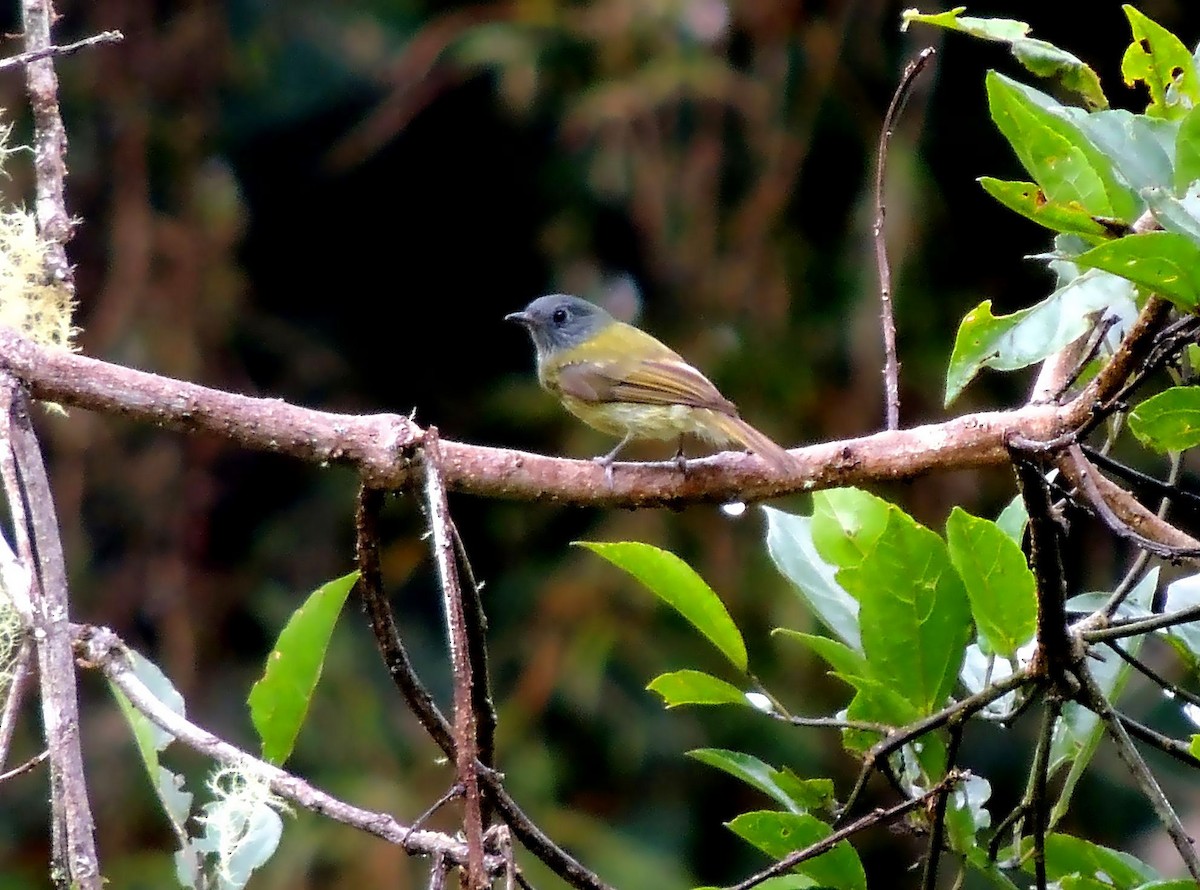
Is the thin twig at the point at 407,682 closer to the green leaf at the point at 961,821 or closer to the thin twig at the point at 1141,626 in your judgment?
the green leaf at the point at 961,821

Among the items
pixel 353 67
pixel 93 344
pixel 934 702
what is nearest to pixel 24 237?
pixel 934 702

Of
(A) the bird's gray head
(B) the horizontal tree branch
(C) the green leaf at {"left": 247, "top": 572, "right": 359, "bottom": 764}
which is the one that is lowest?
(C) the green leaf at {"left": 247, "top": 572, "right": 359, "bottom": 764}

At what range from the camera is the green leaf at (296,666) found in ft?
5.29

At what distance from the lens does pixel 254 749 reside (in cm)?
500

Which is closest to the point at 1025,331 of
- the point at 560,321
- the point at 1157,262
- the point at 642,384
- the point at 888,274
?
the point at 1157,262

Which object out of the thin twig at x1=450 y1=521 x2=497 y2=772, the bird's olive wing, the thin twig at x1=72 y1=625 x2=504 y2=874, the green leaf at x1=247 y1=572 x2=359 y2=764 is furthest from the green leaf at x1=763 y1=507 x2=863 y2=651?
the bird's olive wing

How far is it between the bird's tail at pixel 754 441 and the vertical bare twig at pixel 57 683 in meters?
0.90

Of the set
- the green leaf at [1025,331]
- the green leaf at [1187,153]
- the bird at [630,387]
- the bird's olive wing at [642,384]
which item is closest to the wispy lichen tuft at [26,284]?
the green leaf at [1025,331]

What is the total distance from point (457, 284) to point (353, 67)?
95cm

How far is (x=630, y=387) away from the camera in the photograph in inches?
136

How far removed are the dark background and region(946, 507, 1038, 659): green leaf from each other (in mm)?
3046

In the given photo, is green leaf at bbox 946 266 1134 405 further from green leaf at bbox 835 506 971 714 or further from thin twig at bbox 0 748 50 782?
thin twig at bbox 0 748 50 782

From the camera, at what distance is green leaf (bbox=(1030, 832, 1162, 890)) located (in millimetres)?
1725

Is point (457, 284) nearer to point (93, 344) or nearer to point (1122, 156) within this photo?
point (93, 344)
